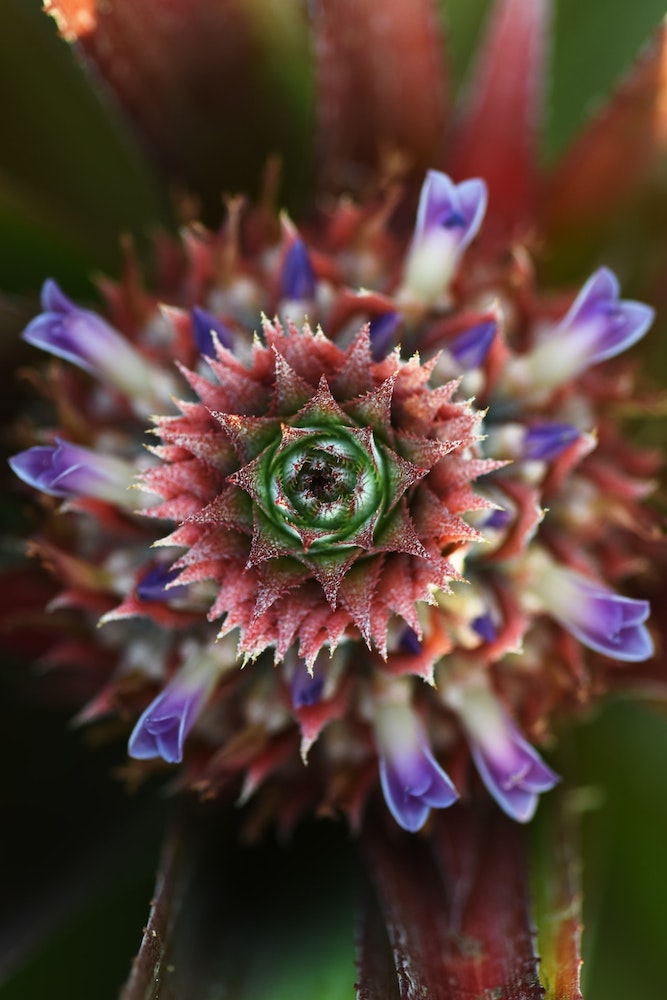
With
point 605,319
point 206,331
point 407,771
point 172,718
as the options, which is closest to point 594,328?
point 605,319

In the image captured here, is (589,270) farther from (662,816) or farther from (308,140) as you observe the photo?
(662,816)

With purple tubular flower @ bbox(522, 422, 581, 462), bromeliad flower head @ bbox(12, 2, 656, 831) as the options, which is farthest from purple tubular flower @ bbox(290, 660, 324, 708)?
purple tubular flower @ bbox(522, 422, 581, 462)

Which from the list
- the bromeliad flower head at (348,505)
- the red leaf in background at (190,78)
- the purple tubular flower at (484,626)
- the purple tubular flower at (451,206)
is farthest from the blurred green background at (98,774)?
the purple tubular flower at (451,206)

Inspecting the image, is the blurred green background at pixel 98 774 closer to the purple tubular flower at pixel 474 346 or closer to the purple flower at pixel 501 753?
the purple flower at pixel 501 753

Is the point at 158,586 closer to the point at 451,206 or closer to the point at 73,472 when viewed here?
the point at 73,472

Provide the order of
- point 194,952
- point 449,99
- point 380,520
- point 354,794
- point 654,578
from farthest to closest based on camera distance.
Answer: point 449,99 → point 654,578 → point 354,794 → point 194,952 → point 380,520

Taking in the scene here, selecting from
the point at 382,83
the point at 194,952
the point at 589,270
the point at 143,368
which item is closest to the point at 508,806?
the point at 194,952
